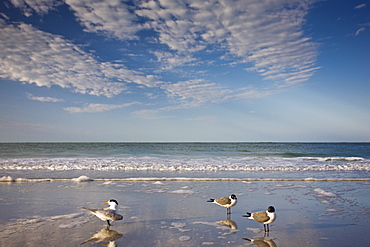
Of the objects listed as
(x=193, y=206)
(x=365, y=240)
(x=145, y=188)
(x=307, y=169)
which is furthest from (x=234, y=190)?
(x=307, y=169)

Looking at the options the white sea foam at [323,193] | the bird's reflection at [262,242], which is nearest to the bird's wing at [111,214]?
the bird's reflection at [262,242]

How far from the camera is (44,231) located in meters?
5.50

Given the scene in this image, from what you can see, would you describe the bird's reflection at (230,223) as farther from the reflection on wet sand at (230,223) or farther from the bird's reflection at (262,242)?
the bird's reflection at (262,242)

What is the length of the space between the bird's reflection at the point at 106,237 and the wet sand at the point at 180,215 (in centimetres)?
2

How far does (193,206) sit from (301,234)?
10.1 feet

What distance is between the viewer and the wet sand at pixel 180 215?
510 cm

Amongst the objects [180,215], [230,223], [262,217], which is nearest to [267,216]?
[262,217]

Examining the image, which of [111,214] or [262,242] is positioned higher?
[111,214]

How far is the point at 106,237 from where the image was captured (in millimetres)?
5180

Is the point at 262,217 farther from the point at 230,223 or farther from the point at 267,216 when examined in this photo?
the point at 230,223

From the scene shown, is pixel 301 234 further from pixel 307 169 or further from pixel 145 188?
pixel 307 169

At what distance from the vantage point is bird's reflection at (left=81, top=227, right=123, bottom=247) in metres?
4.96

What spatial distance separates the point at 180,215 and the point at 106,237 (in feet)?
6.87

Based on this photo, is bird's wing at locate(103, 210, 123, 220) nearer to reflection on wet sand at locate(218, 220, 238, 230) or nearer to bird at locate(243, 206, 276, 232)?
reflection on wet sand at locate(218, 220, 238, 230)
